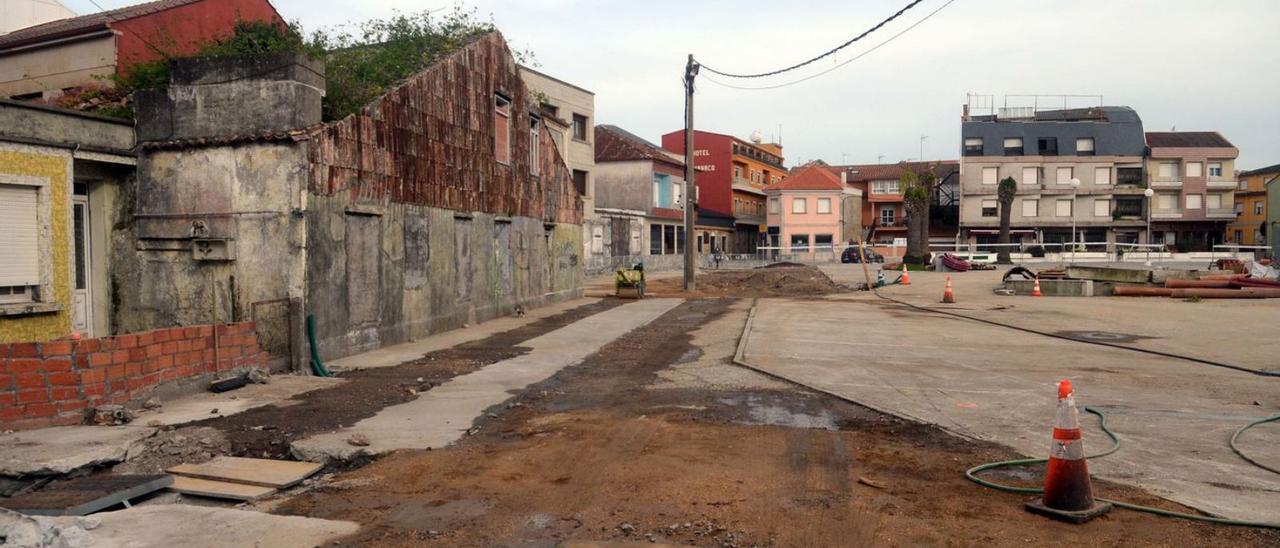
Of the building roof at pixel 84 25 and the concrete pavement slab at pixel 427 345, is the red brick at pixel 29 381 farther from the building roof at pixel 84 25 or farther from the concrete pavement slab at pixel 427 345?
the building roof at pixel 84 25

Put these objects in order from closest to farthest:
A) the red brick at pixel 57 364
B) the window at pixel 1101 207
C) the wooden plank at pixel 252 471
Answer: the wooden plank at pixel 252 471 < the red brick at pixel 57 364 < the window at pixel 1101 207

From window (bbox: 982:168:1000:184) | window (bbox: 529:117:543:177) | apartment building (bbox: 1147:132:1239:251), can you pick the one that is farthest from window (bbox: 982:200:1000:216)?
window (bbox: 529:117:543:177)

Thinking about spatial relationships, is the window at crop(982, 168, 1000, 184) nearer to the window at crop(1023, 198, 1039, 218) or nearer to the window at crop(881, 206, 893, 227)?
the window at crop(1023, 198, 1039, 218)

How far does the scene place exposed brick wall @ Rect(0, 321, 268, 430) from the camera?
24.2 ft

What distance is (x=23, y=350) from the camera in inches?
294

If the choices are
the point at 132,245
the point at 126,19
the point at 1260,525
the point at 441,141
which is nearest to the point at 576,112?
the point at 126,19

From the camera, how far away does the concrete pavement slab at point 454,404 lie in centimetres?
708

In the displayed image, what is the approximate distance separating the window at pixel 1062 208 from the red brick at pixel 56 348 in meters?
73.5

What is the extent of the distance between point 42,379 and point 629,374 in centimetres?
631

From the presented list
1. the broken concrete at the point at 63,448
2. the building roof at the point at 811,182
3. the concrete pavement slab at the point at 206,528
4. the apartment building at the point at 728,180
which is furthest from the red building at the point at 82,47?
the building roof at the point at 811,182

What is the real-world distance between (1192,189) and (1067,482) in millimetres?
76886

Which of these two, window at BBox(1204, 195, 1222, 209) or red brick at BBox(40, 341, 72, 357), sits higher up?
window at BBox(1204, 195, 1222, 209)

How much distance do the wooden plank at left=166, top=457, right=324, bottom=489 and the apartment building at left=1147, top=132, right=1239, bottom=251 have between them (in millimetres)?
76484

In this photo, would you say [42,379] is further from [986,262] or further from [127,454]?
[986,262]
